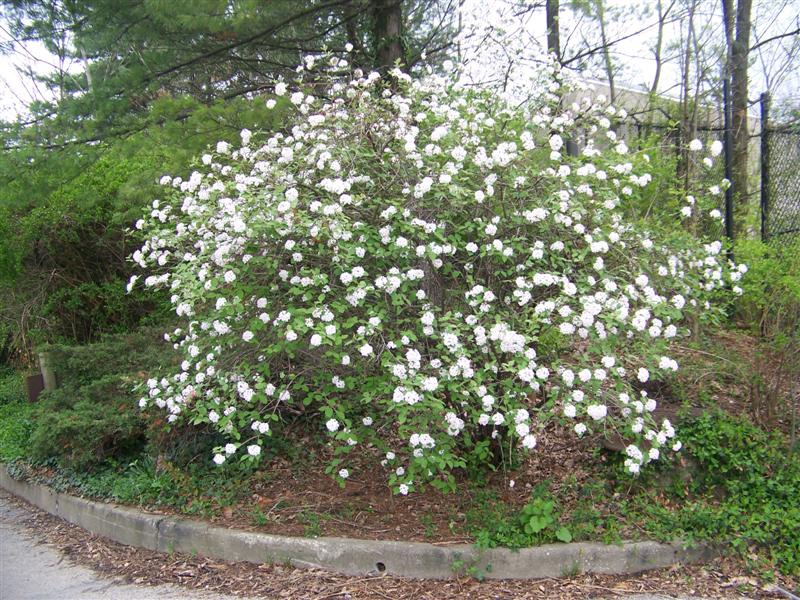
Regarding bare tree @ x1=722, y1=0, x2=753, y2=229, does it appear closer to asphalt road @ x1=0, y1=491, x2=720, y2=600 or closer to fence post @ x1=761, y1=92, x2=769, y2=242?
fence post @ x1=761, y1=92, x2=769, y2=242

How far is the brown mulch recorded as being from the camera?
12.8 ft

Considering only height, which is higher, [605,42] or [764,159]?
[605,42]

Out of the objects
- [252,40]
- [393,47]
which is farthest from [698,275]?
[252,40]

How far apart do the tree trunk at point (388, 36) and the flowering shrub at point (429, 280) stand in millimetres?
2509

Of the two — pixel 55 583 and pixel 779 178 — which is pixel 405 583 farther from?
pixel 779 178

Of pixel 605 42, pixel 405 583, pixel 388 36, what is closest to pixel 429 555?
pixel 405 583

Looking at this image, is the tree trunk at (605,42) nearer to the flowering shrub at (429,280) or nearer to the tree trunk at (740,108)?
the tree trunk at (740,108)

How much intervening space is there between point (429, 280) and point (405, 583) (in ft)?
6.24

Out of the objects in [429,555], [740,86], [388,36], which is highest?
[388,36]

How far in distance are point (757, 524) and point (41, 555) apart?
5017 millimetres

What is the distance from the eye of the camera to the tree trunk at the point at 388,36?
271 inches

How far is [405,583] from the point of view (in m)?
4.07

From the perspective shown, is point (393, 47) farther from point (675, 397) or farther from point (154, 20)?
point (675, 397)

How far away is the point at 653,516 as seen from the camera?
14.3 ft
